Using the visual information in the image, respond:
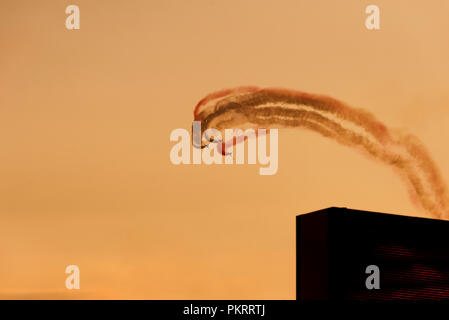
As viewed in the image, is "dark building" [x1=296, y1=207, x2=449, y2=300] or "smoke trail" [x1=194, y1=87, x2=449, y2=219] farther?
"smoke trail" [x1=194, y1=87, x2=449, y2=219]

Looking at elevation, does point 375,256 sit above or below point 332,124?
below

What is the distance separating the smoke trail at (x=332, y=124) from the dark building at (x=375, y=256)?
6.71ft

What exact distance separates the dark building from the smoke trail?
205 cm

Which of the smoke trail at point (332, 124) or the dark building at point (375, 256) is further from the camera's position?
the smoke trail at point (332, 124)

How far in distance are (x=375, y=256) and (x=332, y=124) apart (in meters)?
2.35

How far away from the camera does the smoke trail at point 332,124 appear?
5.12m

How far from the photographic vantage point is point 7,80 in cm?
504

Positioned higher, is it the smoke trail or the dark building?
the smoke trail

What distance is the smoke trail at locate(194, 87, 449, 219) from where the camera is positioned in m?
5.12

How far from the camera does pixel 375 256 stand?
9.89ft

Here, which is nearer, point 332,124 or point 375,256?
point 375,256

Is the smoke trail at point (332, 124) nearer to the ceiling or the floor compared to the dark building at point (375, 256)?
nearer to the ceiling
